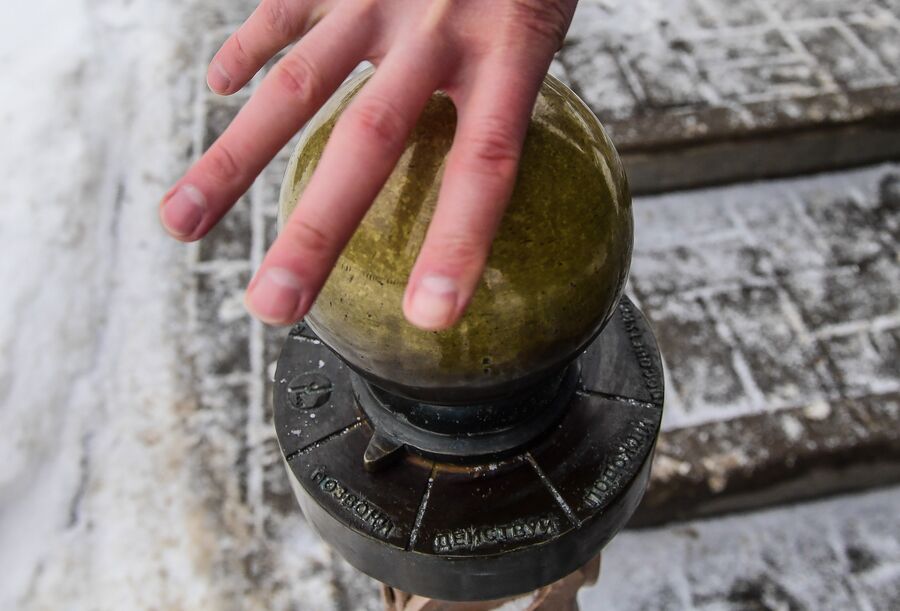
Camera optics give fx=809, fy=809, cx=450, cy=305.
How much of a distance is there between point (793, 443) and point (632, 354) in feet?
4.35

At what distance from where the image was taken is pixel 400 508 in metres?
1.26

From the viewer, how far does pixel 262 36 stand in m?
1.04

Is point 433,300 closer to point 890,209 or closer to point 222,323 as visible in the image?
point 222,323

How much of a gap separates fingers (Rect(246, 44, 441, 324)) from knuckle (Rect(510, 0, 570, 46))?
140 millimetres

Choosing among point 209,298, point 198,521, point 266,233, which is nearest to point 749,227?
point 266,233

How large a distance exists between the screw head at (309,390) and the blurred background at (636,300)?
45.4 inches

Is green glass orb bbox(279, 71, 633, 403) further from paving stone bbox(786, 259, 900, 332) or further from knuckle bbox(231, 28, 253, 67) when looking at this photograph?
paving stone bbox(786, 259, 900, 332)

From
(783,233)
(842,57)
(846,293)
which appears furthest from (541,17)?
(842,57)

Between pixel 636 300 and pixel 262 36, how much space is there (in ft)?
7.05

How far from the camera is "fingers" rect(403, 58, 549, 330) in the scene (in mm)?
795

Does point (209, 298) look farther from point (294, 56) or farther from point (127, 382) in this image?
point (294, 56)

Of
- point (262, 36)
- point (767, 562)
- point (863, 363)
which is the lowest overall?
point (767, 562)

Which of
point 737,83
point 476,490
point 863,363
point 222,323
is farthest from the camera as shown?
point 737,83

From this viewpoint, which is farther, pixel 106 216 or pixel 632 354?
pixel 106 216
